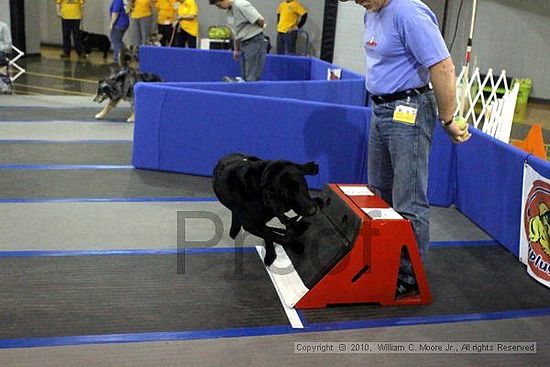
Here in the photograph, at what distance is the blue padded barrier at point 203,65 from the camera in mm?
8875

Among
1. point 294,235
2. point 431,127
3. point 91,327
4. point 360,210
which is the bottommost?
point 91,327

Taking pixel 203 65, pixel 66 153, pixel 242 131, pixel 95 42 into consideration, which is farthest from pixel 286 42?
pixel 242 131

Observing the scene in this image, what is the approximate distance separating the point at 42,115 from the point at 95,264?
14.8ft

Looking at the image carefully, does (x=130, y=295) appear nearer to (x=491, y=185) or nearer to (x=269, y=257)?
(x=269, y=257)

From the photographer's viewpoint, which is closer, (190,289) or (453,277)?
(190,289)

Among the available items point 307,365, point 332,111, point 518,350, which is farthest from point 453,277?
point 332,111

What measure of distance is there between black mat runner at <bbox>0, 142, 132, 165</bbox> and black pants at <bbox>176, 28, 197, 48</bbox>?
17.3 feet

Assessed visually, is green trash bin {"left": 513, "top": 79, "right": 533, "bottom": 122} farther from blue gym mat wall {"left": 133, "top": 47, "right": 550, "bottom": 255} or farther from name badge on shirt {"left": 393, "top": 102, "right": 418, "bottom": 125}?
name badge on shirt {"left": 393, "top": 102, "right": 418, "bottom": 125}

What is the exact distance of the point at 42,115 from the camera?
284 inches

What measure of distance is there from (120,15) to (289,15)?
12.8 feet

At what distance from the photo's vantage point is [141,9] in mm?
9812

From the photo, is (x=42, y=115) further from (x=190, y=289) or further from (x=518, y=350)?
(x=518, y=350)

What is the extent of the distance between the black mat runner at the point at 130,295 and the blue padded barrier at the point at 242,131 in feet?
4.89

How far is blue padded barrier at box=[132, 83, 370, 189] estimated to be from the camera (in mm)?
4656
